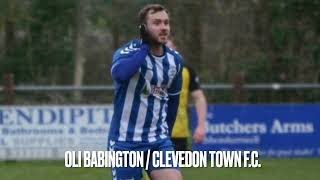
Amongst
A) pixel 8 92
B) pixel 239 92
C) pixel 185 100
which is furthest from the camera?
pixel 239 92

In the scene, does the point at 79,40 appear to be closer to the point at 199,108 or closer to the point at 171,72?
the point at 199,108

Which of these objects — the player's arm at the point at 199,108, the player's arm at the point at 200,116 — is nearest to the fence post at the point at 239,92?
the player's arm at the point at 199,108

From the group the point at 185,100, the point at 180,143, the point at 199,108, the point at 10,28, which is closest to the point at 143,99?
the point at 199,108

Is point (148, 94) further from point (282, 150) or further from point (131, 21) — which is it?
point (131, 21)

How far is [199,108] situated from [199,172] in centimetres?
529

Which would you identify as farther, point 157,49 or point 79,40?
point 79,40

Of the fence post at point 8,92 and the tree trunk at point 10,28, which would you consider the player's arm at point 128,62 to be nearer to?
the fence post at point 8,92

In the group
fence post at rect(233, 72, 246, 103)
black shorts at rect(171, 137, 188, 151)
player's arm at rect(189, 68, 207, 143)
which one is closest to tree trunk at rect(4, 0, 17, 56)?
fence post at rect(233, 72, 246, 103)

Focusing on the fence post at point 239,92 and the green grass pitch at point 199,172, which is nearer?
the green grass pitch at point 199,172

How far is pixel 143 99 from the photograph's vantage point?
22.7ft

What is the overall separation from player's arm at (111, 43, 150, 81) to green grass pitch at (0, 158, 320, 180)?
6.66 metres

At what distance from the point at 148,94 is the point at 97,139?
8.79 meters

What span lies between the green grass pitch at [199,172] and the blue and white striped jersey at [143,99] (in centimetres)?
640

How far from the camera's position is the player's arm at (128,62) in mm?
6711
